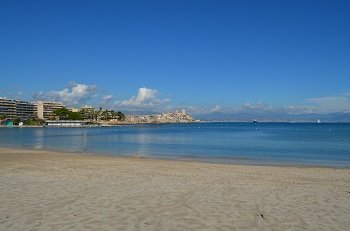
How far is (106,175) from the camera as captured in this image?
49.5ft

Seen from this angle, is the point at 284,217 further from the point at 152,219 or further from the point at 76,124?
the point at 76,124

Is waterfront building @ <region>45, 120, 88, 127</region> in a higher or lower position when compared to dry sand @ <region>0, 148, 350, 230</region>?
higher

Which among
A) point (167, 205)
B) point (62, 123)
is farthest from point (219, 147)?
point (62, 123)

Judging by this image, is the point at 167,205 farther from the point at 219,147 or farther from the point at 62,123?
the point at 62,123

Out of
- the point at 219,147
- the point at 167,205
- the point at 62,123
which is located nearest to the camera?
the point at 167,205

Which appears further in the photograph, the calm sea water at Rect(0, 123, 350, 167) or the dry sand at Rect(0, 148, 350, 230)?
the calm sea water at Rect(0, 123, 350, 167)

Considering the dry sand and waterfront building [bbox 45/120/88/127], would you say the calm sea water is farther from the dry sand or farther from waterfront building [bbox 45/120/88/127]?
waterfront building [bbox 45/120/88/127]

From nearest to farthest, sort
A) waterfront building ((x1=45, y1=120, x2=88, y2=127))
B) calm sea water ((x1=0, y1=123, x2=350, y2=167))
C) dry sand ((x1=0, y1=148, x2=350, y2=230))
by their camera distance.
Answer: dry sand ((x1=0, y1=148, x2=350, y2=230))
calm sea water ((x1=0, y1=123, x2=350, y2=167))
waterfront building ((x1=45, y1=120, x2=88, y2=127))

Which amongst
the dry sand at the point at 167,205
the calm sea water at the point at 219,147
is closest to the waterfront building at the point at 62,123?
the calm sea water at the point at 219,147

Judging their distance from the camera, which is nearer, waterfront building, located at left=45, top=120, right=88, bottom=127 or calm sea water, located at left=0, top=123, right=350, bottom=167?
calm sea water, located at left=0, top=123, right=350, bottom=167

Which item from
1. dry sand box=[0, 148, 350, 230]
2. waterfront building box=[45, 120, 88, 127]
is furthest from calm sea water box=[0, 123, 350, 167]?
waterfront building box=[45, 120, 88, 127]

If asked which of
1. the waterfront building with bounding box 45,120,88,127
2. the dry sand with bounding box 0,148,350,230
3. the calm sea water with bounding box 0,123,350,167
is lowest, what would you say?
the calm sea water with bounding box 0,123,350,167

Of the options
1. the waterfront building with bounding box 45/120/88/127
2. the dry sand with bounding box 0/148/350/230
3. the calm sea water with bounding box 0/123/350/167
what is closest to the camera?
the dry sand with bounding box 0/148/350/230

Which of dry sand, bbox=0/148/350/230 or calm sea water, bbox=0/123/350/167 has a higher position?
dry sand, bbox=0/148/350/230
